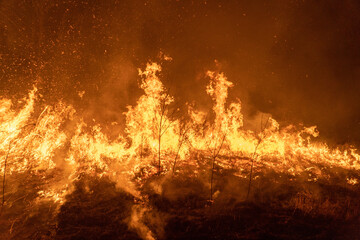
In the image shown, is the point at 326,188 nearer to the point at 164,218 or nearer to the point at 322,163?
the point at 322,163

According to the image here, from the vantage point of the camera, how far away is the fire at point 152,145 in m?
9.45

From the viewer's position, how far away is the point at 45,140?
420 inches

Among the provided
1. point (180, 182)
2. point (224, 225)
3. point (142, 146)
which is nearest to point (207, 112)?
point (142, 146)

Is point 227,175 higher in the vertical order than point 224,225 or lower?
higher

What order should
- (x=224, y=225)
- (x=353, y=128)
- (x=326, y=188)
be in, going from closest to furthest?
1. (x=224, y=225)
2. (x=326, y=188)
3. (x=353, y=128)

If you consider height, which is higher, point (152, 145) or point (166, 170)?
point (152, 145)

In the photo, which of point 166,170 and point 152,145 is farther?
point 152,145

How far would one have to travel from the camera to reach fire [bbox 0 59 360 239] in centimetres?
945

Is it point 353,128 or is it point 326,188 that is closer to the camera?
point 326,188

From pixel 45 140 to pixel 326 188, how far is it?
12561 mm

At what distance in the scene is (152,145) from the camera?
1152 centimetres

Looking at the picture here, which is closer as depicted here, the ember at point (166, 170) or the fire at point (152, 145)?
the ember at point (166, 170)

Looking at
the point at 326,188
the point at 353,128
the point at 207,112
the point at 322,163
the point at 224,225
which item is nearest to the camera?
the point at 224,225

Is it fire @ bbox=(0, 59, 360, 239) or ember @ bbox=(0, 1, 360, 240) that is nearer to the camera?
ember @ bbox=(0, 1, 360, 240)
